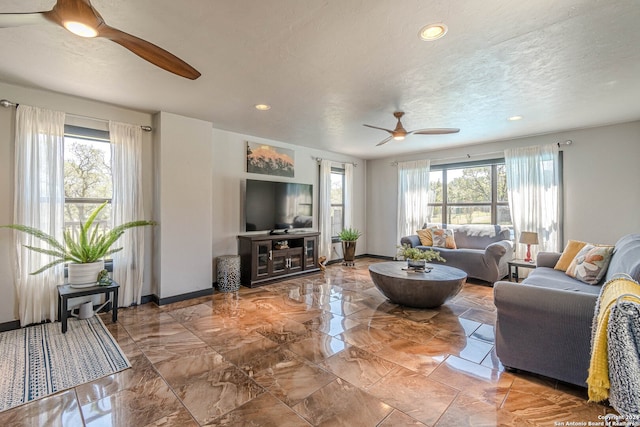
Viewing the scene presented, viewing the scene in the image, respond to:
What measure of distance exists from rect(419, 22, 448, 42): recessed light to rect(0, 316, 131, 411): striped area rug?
3.34m

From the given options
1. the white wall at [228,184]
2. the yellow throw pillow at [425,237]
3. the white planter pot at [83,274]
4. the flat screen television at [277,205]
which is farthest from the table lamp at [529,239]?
the white planter pot at [83,274]

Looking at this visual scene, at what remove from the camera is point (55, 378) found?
6.73ft

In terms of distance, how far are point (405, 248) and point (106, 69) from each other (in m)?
3.72

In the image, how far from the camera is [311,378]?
205 cm

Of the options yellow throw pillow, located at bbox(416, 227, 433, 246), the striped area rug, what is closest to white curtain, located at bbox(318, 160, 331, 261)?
yellow throw pillow, located at bbox(416, 227, 433, 246)

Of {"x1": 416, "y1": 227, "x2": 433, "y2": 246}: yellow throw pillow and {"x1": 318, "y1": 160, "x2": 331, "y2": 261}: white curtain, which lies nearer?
{"x1": 416, "y1": 227, "x2": 433, "y2": 246}: yellow throw pillow

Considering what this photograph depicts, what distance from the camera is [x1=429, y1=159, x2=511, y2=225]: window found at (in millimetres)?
5285

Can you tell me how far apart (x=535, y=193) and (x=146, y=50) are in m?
5.59

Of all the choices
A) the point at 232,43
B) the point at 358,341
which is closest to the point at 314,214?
the point at 358,341

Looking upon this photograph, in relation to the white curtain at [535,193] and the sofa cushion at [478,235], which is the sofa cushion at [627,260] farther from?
the sofa cushion at [478,235]

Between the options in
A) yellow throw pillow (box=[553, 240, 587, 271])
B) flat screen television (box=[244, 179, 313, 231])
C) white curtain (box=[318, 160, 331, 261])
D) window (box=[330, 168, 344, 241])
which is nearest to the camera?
yellow throw pillow (box=[553, 240, 587, 271])

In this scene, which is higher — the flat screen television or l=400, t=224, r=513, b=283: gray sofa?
the flat screen television

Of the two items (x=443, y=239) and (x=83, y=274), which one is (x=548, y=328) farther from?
(x=83, y=274)

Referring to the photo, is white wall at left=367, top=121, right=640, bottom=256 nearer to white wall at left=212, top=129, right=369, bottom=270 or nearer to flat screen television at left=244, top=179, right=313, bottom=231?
flat screen television at left=244, top=179, right=313, bottom=231
